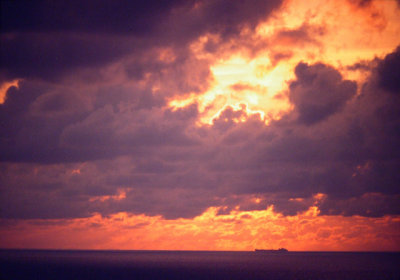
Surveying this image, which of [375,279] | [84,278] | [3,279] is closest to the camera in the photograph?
[3,279]

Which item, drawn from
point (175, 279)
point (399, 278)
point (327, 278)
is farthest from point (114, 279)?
point (399, 278)

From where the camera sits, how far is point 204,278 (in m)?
178

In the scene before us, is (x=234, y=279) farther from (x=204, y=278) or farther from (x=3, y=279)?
(x=3, y=279)

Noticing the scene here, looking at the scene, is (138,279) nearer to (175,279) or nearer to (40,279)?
(175,279)

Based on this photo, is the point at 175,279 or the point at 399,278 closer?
the point at 175,279

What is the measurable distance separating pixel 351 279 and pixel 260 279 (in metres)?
40.8

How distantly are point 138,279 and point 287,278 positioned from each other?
206ft

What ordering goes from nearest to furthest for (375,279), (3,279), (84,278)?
(3,279) < (84,278) < (375,279)

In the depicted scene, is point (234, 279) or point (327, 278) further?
point (327, 278)

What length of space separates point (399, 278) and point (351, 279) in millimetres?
22487

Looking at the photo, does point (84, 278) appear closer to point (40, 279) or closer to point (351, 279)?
point (40, 279)

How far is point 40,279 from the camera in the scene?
546 ft

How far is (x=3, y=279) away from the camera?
532 ft

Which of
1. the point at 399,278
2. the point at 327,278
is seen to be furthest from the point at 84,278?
the point at 399,278
